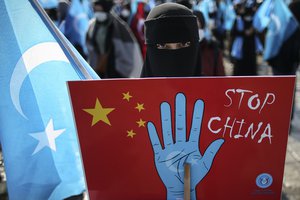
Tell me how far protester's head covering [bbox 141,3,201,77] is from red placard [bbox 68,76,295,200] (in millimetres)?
653

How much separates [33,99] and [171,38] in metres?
0.73

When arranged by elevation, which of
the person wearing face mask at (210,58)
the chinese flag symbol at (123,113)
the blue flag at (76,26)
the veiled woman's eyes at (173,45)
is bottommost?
the person wearing face mask at (210,58)

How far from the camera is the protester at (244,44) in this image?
7621mm

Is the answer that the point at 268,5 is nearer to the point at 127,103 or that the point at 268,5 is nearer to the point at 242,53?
the point at 242,53

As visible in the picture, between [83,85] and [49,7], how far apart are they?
175 inches

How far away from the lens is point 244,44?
25.1 feet

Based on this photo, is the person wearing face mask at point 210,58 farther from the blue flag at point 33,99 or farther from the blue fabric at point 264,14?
the blue flag at point 33,99

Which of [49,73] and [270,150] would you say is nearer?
[270,150]

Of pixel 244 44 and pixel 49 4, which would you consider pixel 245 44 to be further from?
pixel 49 4

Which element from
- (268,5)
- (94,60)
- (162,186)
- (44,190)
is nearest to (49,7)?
(94,60)

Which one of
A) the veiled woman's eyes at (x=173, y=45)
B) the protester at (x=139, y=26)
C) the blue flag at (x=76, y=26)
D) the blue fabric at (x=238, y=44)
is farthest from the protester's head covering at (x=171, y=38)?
the protester at (x=139, y=26)

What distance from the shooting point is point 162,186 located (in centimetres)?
143

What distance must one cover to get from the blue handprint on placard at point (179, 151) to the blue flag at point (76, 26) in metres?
5.00

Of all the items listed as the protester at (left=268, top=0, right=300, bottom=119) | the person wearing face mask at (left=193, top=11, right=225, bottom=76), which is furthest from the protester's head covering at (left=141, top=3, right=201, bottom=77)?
the protester at (left=268, top=0, right=300, bottom=119)
